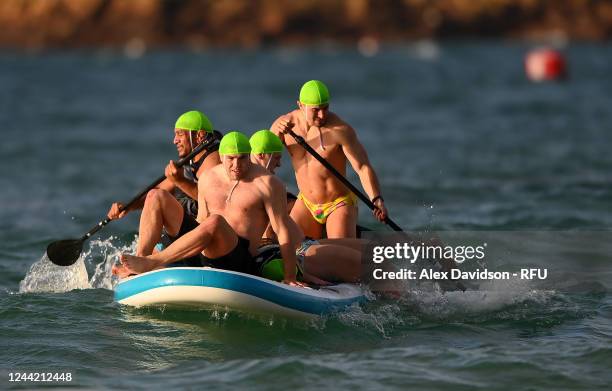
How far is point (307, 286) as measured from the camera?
1083 centimetres

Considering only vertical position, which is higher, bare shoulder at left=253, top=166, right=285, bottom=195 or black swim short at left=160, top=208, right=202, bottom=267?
bare shoulder at left=253, top=166, right=285, bottom=195

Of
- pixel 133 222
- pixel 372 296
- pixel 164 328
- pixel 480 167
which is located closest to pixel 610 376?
pixel 372 296

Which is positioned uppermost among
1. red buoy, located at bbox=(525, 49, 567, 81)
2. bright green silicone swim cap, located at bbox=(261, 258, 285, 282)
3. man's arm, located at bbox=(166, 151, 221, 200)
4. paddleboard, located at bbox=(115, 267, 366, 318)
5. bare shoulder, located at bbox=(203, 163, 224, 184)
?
red buoy, located at bbox=(525, 49, 567, 81)

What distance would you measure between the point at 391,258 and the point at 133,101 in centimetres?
3111

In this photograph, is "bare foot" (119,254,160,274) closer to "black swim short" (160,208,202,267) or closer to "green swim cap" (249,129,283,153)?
"black swim short" (160,208,202,267)

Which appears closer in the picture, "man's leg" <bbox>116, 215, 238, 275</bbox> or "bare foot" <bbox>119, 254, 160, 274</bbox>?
"man's leg" <bbox>116, 215, 238, 275</bbox>

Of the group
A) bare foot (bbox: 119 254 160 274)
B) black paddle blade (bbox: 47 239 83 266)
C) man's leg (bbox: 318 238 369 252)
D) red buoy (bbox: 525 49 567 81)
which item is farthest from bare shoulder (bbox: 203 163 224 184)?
red buoy (bbox: 525 49 567 81)

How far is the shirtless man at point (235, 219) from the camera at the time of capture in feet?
33.6

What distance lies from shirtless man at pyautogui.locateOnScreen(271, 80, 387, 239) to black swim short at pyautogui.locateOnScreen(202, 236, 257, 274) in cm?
138

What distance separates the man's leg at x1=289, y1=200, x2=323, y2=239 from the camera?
1190cm

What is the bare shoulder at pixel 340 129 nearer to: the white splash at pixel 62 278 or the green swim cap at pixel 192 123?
the green swim cap at pixel 192 123

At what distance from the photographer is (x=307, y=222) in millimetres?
11898

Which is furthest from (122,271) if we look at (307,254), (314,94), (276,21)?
(276,21)

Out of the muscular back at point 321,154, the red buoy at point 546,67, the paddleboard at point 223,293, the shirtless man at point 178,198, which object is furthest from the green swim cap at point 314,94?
the red buoy at point 546,67
